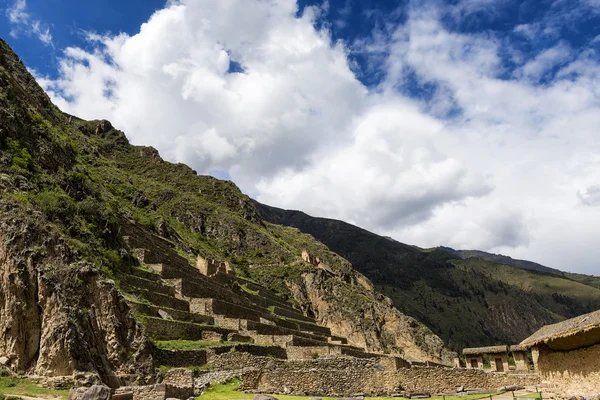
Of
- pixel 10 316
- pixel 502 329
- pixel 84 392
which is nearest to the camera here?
pixel 84 392

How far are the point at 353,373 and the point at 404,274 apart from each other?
529 feet

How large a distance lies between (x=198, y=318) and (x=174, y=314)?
2491 millimetres

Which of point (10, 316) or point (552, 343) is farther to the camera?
point (10, 316)

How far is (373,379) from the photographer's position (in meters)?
22.4

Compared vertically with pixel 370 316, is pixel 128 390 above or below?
below

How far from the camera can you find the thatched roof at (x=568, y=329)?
12.0 metres

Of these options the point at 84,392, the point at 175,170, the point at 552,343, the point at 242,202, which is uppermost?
the point at 175,170

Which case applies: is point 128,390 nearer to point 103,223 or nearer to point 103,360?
point 103,360

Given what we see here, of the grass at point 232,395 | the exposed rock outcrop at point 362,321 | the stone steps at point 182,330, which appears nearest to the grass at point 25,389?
the grass at point 232,395

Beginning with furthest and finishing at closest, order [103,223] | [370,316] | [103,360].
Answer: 1. [370,316]
2. [103,223]
3. [103,360]

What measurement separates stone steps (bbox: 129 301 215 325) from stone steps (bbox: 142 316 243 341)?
0.82m

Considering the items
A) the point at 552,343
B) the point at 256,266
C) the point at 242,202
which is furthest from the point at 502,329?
the point at 552,343

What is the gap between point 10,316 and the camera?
18.3 m

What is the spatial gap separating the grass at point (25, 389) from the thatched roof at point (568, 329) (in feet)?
45.2
